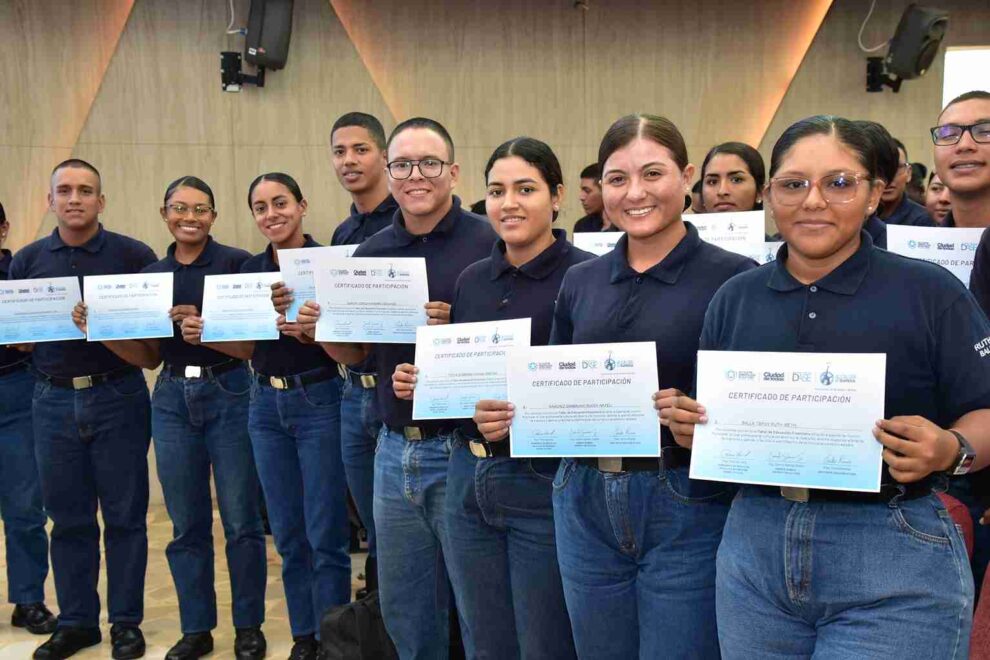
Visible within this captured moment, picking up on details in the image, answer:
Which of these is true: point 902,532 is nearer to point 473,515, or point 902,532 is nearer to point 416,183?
point 473,515

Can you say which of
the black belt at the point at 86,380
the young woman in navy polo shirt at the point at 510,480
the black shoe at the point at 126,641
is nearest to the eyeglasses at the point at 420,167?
the young woman in navy polo shirt at the point at 510,480

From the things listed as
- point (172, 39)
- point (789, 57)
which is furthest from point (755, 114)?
point (172, 39)

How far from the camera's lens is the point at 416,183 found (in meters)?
2.66

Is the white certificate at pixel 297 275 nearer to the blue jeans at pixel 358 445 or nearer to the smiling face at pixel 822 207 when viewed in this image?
the blue jeans at pixel 358 445

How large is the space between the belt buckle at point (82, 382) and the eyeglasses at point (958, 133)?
312cm

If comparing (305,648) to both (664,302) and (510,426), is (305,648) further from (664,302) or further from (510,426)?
(664,302)

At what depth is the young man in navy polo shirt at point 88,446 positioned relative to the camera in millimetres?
3672

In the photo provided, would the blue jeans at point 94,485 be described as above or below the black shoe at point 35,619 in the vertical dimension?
above

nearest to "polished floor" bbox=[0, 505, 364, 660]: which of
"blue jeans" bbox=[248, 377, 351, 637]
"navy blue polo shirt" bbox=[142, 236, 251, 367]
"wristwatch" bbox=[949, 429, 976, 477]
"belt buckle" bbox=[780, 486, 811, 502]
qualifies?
"blue jeans" bbox=[248, 377, 351, 637]

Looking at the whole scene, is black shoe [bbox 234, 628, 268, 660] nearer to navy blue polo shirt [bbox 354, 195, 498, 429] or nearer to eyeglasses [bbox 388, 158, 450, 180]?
navy blue polo shirt [bbox 354, 195, 498, 429]

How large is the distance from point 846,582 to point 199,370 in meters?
2.68

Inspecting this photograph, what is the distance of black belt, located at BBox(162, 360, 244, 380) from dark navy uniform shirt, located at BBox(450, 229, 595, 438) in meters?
1.57

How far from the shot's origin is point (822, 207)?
1.62 m

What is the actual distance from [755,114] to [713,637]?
5301 mm
